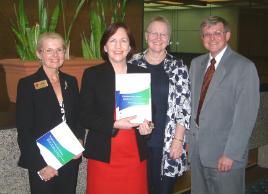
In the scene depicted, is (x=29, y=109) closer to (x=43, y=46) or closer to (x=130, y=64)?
(x=43, y=46)

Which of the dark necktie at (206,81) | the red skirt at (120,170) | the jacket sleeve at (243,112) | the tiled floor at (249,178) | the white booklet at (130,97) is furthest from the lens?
the tiled floor at (249,178)

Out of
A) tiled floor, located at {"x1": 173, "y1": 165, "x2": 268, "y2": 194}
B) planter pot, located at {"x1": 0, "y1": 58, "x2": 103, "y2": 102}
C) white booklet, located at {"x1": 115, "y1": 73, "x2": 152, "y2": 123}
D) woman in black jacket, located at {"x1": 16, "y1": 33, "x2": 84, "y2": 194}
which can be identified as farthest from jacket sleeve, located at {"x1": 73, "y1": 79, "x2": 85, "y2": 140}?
tiled floor, located at {"x1": 173, "y1": 165, "x2": 268, "y2": 194}

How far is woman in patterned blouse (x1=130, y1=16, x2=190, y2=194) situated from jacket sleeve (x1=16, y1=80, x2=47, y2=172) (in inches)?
27.8

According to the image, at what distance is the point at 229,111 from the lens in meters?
2.17

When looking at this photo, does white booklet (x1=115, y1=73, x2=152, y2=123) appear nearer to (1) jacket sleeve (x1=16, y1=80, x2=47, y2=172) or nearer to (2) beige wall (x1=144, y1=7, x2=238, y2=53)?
(1) jacket sleeve (x1=16, y1=80, x2=47, y2=172)

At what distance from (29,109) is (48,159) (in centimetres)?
27

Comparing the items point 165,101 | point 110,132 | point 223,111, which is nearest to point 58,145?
point 110,132

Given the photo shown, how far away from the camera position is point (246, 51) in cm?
1609

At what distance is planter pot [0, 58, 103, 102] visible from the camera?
2.29 metres

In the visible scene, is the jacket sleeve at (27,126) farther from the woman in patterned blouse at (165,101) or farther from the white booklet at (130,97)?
the woman in patterned blouse at (165,101)

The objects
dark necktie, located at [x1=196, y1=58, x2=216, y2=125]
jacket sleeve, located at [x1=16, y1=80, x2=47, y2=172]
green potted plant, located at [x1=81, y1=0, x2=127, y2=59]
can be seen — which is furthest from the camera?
green potted plant, located at [x1=81, y1=0, x2=127, y2=59]

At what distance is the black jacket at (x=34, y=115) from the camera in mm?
1718

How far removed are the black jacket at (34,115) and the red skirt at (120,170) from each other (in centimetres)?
31

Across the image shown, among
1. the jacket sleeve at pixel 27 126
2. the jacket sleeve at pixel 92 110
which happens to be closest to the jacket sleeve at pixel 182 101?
the jacket sleeve at pixel 92 110
